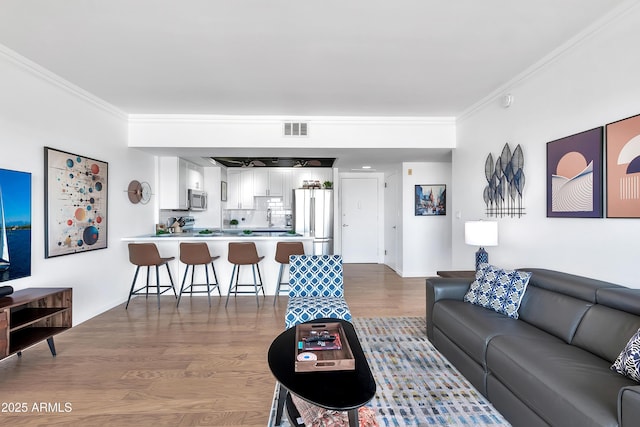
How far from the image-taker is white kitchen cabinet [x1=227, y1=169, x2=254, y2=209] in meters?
6.99

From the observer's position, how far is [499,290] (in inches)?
96.1

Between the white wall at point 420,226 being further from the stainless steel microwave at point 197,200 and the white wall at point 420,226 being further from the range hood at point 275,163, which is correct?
the stainless steel microwave at point 197,200

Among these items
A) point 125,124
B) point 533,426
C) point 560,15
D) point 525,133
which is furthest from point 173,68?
point 533,426

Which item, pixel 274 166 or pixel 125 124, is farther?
pixel 274 166

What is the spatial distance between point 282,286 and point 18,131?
344 cm

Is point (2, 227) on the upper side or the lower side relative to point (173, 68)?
lower

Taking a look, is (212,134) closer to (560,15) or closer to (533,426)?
(560,15)

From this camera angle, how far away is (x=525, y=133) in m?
2.93

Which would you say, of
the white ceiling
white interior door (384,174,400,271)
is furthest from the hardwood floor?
the white ceiling

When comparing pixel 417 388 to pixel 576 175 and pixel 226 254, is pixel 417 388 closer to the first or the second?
pixel 576 175

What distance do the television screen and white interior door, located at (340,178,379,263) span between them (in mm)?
5605

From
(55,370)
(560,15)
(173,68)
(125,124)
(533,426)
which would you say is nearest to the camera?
(533,426)

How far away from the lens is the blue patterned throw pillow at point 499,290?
234 centimetres

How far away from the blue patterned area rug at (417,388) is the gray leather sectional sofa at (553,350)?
0.10 m
